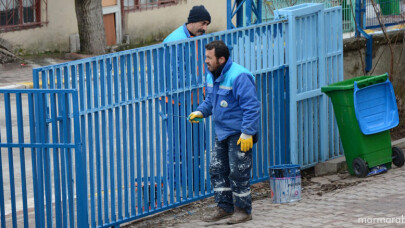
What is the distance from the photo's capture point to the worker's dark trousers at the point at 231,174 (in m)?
7.92

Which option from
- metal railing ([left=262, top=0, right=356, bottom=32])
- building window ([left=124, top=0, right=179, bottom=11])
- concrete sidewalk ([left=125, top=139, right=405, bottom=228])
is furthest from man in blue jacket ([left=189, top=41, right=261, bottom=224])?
building window ([left=124, top=0, right=179, bottom=11])

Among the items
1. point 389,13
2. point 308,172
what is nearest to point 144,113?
point 308,172

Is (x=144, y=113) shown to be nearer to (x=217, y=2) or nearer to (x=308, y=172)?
(x=308, y=172)

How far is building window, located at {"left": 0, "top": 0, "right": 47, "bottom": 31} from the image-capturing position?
21.2 m

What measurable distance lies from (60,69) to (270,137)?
120 inches

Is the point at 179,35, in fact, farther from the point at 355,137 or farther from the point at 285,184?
the point at 355,137

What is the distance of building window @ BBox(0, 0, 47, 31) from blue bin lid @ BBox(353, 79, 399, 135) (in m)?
13.1

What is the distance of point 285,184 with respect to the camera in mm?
8742

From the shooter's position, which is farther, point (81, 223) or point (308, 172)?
point (308, 172)

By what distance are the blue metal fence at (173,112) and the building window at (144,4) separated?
46.7 feet

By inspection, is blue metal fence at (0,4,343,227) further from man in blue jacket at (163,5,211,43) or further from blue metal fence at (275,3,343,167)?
man in blue jacket at (163,5,211,43)

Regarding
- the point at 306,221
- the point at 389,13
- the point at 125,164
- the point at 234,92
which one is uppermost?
the point at 389,13

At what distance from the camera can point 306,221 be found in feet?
26.0

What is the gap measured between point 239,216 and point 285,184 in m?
0.88
